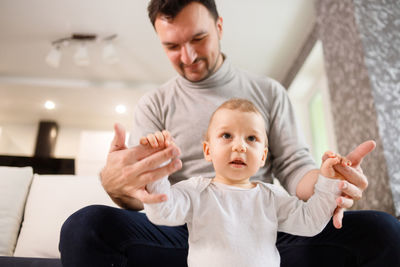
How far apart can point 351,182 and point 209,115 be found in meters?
0.61

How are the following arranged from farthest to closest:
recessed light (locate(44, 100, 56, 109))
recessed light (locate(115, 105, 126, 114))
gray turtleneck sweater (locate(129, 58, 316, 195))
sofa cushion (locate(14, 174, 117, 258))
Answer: recessed light (locate(115, 105, 126, 114)) < recessed light (locate(44, 100, 56, 109)) < sofa cushion (locate(14, 174, 117, 258)) < gray turtleneck sweater (locate(129, 58, 316, 195))

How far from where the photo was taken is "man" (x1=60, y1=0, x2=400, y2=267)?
757mm

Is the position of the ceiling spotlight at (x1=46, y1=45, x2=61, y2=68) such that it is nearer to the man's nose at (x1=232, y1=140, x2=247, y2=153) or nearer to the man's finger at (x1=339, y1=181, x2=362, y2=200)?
the man's nose at (x1=232, y1=140, x2=247, y2=153)

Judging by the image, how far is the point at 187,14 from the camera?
1.22 metres

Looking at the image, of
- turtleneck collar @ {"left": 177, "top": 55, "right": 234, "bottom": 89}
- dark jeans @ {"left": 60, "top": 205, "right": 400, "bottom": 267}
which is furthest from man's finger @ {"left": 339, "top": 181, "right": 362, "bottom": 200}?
turtleneck collar @ {"left": 177, "top": 55, "right": 234, "bottom": 89}

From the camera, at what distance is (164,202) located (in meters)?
0.73

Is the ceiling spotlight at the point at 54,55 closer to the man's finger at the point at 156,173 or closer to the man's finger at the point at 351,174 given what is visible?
the man's finger at the point at 156,173

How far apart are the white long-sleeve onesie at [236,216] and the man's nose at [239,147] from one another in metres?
0.09

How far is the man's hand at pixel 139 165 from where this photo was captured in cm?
70

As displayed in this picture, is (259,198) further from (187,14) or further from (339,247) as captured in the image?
(187,14)

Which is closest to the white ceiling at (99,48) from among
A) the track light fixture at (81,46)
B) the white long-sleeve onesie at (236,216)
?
the track light fixture at (81,46)

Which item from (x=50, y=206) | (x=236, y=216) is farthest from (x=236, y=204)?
(x=50, y=206)

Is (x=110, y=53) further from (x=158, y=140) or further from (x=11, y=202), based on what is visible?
(x=158, y=140)

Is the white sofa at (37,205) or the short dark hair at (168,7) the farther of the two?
the white sofa at (37,205)
